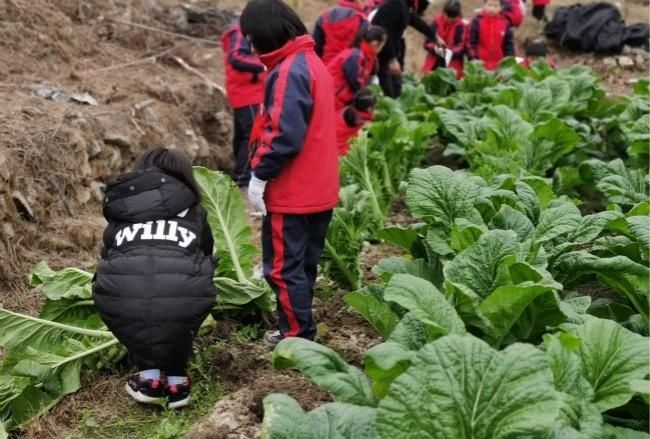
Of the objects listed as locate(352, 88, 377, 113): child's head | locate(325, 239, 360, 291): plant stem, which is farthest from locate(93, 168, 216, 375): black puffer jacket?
locate(352, 88, 377, 113): child's head

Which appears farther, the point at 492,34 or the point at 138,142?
the point at 492,34

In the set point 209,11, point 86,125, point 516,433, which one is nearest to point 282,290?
point 516,433

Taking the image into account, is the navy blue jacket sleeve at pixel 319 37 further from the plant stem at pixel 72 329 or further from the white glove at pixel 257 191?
the plant stem at pixel 72 329

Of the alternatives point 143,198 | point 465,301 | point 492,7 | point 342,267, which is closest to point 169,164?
point 143,198

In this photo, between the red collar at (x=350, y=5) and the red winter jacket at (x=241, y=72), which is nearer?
the red winter jacket at (x=241, y=72)

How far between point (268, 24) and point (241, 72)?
383 centimetres

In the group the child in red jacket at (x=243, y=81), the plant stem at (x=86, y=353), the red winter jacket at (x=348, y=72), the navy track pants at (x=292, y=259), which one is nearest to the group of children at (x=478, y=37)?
the red winter jacket at (x=348, y=72)

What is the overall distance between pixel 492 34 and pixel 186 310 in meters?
7.49

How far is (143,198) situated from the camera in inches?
151

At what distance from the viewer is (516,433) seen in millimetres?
2367

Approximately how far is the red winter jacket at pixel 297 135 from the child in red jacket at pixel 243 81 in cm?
358

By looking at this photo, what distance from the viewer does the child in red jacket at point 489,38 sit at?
33.4 feet

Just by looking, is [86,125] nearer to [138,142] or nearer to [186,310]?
[138,142]

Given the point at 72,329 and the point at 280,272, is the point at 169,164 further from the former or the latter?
the point at 72,329
